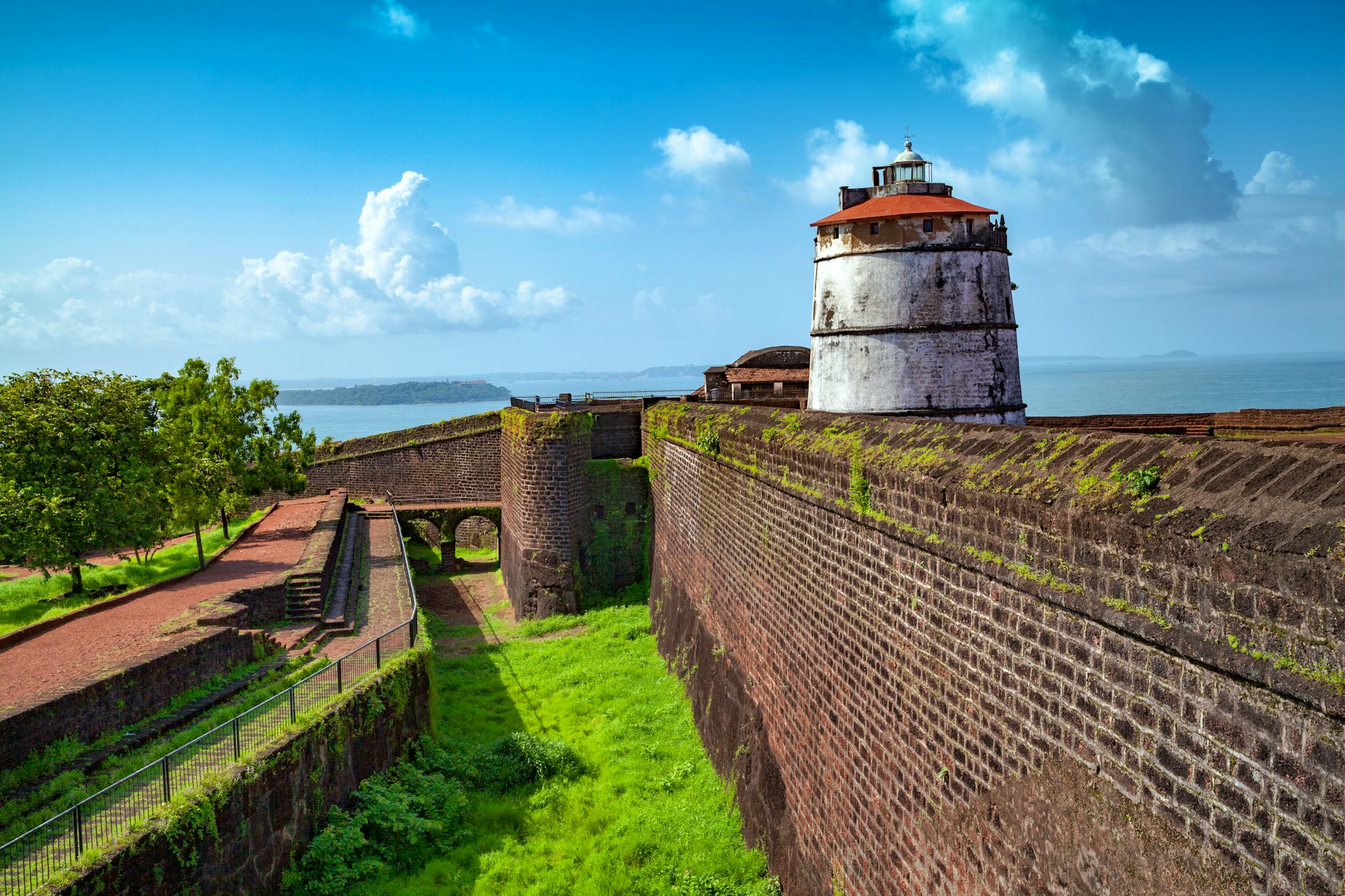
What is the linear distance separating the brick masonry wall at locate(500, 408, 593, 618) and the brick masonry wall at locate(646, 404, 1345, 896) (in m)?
12.9

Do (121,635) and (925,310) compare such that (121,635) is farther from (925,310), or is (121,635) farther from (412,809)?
(925,310)

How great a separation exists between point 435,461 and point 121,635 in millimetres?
20000

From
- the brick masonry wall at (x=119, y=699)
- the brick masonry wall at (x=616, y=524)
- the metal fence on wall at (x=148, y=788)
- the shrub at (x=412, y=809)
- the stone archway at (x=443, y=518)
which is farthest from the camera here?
the stone archway at (x=443, y=518)

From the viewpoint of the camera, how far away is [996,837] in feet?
17.6

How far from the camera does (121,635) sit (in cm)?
1384

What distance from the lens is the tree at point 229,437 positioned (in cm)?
2323

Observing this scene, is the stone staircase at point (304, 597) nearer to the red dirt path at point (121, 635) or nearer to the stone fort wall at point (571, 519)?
the red dirt path at point (121, 635)

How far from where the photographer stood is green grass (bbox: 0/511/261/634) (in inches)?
685

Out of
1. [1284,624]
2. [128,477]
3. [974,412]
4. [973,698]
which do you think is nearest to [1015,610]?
[973,698]

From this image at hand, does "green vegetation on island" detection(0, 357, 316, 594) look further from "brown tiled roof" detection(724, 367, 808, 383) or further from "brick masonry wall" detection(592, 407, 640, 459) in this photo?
"brown tiled roof" detection(724, 367, 808, 383)

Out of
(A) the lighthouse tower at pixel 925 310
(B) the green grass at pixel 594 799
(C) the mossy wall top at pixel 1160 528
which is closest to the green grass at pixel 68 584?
(B) the green grass at pixel 594 799

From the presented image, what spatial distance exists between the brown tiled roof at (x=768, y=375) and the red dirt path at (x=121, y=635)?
1347 cm

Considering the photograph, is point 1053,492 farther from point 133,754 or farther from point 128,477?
point 128,477

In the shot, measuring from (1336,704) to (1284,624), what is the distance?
325 millimetres
